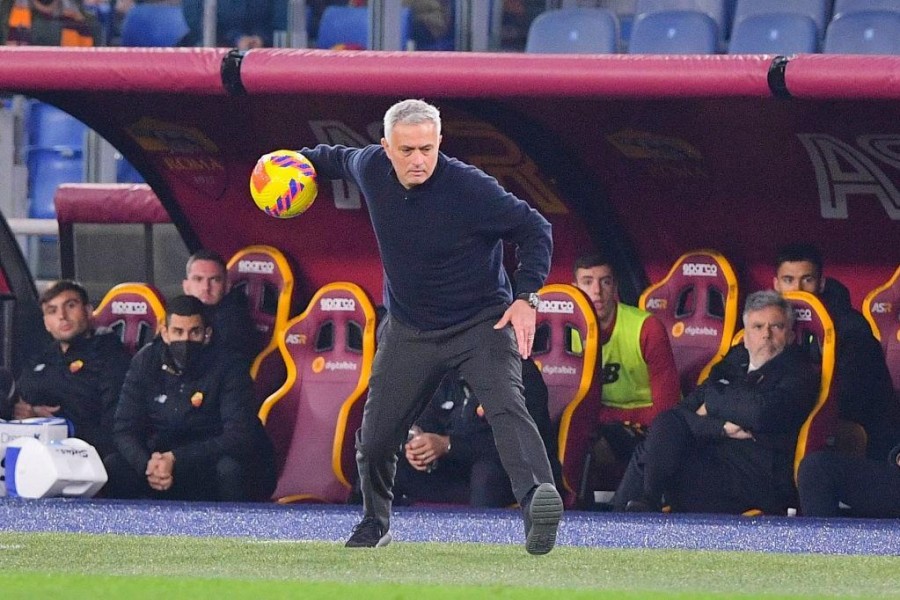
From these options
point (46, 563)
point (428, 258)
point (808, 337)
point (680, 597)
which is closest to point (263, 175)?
point (428, 258)

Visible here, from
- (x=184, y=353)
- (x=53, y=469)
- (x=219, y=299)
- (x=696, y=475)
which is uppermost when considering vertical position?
(x=219, y=299)

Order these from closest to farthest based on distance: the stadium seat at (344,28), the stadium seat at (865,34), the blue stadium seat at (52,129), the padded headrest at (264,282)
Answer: the padded headrest at (264,282) < the stadium seat at (865,34) < the stadium seat at (344,28) < the blue stadium seat at (52,129)

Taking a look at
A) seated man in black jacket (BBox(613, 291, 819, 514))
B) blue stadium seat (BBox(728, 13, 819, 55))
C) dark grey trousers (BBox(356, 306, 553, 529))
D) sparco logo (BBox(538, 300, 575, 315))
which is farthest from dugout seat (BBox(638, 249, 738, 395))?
dark grey trousers (BBox(356, 306, 553, 529))

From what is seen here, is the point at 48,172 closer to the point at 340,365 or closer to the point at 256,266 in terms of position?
the point at 256,266

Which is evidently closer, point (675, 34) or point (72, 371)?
point (72, 371)

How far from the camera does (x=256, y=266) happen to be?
1209cm

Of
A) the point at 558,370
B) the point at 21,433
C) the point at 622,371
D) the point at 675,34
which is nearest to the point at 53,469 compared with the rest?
the point at 21,433

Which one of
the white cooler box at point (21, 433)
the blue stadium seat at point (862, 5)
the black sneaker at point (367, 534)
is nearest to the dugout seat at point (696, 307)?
the white cooler box at point (21, 433)

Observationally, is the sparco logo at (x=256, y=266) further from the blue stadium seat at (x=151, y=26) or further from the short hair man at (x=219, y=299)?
the blue stadium seat at (x=151, y=26)

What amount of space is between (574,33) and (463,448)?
5151 mm

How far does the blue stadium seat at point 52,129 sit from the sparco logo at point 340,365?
215 inches

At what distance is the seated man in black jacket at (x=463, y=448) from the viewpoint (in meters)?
10.3

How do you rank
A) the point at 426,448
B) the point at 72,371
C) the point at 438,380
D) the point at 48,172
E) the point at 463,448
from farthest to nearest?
the point at 48,172 → the point at 72,371 → the point at 463,448 → the point at 426,448 → the point at 438,380

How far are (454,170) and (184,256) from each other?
5.91 m
